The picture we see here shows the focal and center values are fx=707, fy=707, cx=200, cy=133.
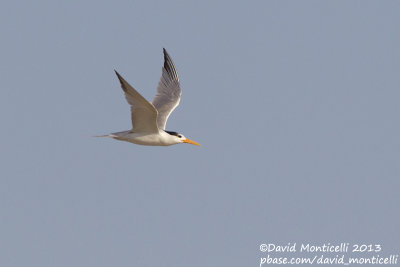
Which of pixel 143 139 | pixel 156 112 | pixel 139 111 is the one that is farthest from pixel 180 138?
pixel 139 111

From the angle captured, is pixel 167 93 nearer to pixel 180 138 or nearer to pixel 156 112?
pixel 180 138

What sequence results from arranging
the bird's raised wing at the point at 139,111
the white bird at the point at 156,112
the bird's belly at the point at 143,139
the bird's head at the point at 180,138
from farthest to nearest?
the bird's head at the point at 180,138, the bird's belly at the point at 143,139, the white bird at the point at 156,112, the bird's raised wing at the point at 139,111

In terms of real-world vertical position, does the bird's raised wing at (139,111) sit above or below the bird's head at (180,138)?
below

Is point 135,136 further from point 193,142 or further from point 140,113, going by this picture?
point 193,142

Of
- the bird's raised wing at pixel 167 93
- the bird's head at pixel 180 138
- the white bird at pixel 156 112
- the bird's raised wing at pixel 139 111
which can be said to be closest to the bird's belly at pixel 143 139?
the white bird at pixel 156 112

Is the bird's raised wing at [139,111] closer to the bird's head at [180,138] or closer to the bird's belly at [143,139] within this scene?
the bird's belly at [143,139]

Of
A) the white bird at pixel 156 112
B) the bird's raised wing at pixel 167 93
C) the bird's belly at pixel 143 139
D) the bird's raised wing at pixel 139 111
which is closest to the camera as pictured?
A: the bird's raised wing at pixel 139 111

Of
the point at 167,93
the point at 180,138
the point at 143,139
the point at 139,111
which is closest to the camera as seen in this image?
the point at 139,111

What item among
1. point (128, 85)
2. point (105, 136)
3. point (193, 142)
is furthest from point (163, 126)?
point (128, 85)
